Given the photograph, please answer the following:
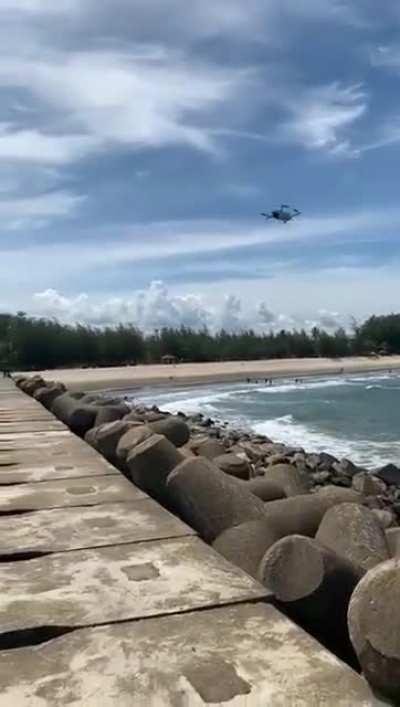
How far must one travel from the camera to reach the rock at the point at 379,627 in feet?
7.09

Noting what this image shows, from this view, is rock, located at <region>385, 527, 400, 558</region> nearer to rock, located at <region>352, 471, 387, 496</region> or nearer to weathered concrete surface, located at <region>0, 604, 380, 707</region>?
weathered concrete surface, located at <region>0, 604, 380, 707</region>

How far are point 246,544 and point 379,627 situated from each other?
164cm

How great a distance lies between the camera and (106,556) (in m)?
3.25

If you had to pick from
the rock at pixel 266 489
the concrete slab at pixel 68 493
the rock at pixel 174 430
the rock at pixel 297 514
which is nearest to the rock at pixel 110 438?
the rock at pixel 174 430

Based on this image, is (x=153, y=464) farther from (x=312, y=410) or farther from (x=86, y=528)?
(x=312, y=410)

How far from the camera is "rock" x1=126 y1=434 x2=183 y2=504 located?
16.7ft

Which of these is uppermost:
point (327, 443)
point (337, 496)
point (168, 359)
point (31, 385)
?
point (168, 359)

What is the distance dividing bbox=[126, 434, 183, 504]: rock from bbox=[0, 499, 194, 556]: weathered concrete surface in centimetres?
80

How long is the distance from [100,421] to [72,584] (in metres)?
6.21

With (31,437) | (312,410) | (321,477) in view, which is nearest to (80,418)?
(31,437)

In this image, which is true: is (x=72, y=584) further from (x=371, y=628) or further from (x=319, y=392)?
(x=319, y=392)

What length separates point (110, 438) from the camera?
269 inches

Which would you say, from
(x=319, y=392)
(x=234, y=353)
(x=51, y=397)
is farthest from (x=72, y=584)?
(x=234, y=353)

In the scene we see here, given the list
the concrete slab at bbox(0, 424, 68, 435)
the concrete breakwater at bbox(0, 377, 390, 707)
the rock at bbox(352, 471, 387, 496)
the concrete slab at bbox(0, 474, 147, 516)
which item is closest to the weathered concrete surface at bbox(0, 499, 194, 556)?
the concrete breakwater at bbox(0, 377, 390, 707)
